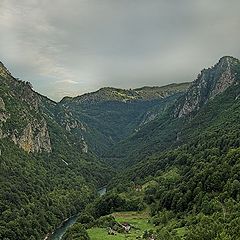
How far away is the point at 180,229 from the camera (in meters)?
137

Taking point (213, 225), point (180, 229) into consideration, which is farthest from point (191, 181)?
point (213, 225)

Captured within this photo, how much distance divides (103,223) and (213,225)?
2278 inches

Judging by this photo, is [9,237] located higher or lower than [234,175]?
lower

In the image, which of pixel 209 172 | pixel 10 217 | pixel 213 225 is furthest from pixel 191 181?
pixel 10 217

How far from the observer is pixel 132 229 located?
15625 centimetres

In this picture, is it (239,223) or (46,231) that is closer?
(239,223)

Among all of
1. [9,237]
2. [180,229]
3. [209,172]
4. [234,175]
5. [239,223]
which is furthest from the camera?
[9,237]

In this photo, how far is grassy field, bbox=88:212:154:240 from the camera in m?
141

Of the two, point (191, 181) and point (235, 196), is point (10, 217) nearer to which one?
point (191, 181)

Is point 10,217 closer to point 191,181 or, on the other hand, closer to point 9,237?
point 9,237

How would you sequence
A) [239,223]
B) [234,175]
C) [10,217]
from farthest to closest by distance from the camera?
[10,217] → [234,175] → [239,223]

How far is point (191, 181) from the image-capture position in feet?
564

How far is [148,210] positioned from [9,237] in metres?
55.4

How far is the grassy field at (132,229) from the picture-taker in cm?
14138
